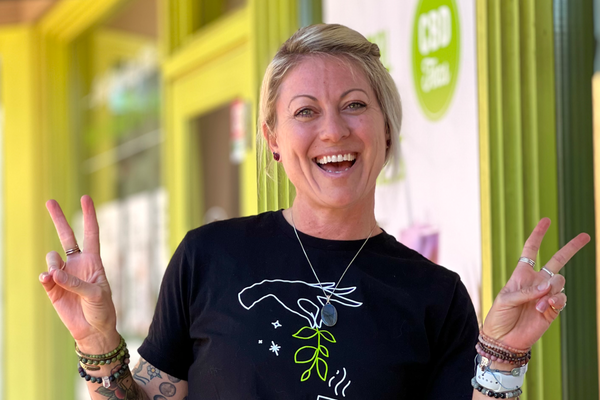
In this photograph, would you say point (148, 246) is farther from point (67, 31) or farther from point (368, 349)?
point (368, 349)

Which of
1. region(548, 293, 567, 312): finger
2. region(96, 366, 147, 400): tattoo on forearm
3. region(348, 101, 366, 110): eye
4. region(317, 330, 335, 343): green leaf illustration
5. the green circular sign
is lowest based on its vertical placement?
region(96, 366, 147, 400): tattoo on forearm

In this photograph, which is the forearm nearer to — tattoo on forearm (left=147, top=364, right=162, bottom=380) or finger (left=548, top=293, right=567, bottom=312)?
tattoo on forearm (left=147, top=364, right=162, bottom=380)

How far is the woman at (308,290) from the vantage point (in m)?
1.29

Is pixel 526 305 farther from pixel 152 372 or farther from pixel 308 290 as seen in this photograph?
pixel 152 372

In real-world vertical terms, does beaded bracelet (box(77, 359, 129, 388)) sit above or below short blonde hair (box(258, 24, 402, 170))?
below

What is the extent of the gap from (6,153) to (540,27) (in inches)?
194

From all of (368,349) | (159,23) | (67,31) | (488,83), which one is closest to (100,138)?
(67,31)

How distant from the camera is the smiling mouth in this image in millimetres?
1357

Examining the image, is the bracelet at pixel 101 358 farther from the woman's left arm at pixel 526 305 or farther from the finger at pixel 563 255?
the finger at pixel 563 255

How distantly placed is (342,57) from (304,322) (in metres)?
0.50

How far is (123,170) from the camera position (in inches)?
193

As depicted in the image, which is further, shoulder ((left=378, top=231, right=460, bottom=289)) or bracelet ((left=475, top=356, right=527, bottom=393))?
shoulder ((left=378, top=231, right=460, bottom=289))

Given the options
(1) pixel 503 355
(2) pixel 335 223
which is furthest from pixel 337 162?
(1) pixel 503 355

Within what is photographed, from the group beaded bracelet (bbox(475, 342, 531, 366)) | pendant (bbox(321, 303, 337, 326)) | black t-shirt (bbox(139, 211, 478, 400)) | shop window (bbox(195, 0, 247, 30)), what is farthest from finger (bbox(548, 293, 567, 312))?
shop window (bbox(195, 0, 247, 30))
